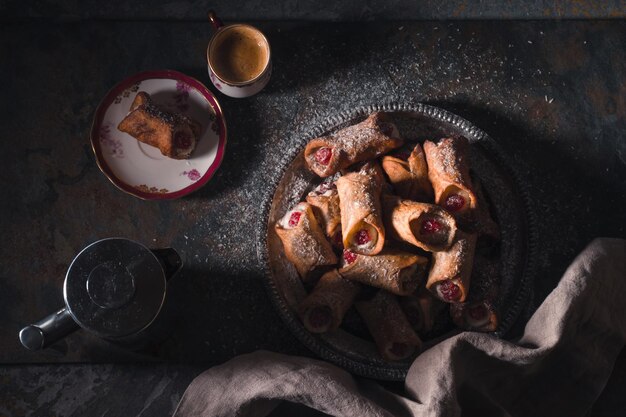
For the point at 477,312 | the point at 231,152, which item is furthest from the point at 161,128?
the point at 477,312

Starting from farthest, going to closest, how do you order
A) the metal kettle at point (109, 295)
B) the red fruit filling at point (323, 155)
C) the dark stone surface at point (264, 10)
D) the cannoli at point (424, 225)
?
1. the dark stone surface at point (264, 10)
2. the red fruit filling at point (323, 155)
3. the cannoli at point (424, 225)
4. the metal kettle at point (109, 295)

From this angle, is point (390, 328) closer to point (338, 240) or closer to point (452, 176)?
point (338, 240)

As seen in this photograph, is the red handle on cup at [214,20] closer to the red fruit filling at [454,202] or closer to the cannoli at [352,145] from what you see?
the cannoli at [352,145]

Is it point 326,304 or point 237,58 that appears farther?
point 237,58

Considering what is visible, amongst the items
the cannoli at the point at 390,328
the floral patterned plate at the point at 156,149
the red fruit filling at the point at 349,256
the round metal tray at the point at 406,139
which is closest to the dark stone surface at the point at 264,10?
the floral patterned plate at the point at 156,149

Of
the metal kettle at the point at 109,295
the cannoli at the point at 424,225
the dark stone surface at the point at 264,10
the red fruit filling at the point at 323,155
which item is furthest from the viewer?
the dark stone surface at the point at 264,10
